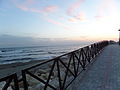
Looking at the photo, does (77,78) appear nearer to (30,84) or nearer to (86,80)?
(86,80)

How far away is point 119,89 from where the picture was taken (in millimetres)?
4988

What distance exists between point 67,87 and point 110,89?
4.47 feet

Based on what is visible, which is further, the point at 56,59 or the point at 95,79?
the point at 95,79

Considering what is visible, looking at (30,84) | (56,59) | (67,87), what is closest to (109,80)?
(67,87)

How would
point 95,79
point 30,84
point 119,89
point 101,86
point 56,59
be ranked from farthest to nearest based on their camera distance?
point 30,84, point 95,79, point 101,86, point 119,89, point 56,59

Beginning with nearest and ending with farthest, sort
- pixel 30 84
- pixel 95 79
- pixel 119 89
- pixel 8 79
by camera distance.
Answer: pixel 8 79
pixel 119 89
pixel 95 79
pixel 30 84

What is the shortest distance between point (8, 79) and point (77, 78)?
421 centimetres

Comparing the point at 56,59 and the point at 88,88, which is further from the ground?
the point at 56,59

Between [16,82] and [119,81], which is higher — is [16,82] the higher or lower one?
the higher one

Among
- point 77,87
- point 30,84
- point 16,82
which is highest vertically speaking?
point 16,82

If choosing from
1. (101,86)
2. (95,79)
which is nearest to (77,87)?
(101,86)

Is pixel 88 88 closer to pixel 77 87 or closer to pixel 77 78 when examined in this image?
pixel 77 87

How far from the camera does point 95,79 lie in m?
6.28

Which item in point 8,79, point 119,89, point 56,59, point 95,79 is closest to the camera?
point 8,79
